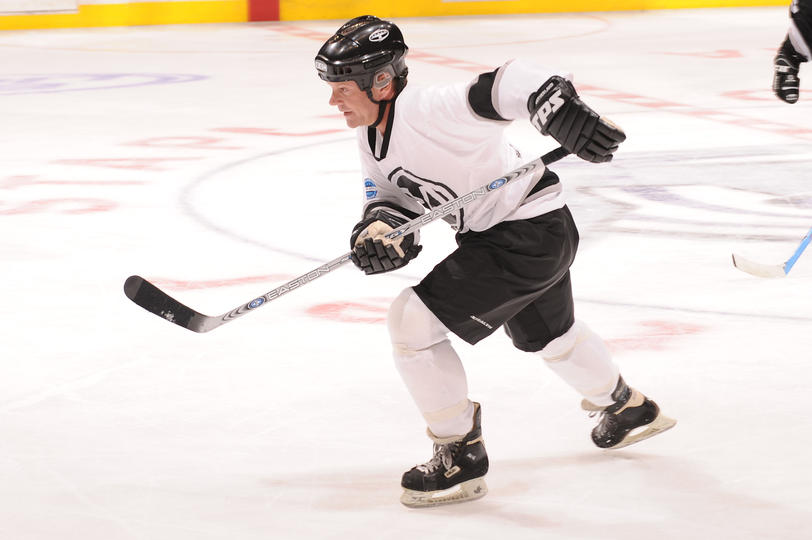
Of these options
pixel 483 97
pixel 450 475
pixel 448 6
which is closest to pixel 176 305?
pixel 450 475

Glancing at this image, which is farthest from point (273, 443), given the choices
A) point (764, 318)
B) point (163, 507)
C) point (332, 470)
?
point (764, 318)

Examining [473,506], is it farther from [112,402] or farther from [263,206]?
[263,206]

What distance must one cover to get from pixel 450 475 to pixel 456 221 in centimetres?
49

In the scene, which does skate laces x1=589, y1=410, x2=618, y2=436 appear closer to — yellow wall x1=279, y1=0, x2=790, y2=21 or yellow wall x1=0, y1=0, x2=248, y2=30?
yellow wall x1=279, y1=0, x2=790, y2=21

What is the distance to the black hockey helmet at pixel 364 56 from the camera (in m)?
2.28

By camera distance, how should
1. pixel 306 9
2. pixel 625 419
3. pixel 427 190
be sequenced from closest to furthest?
pixel 427 190
pixel 625 419
pixel 306 9

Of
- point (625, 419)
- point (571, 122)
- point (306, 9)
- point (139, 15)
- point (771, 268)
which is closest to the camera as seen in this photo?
point (571, 122)

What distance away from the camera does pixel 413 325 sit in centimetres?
224

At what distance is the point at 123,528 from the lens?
217 centimetres

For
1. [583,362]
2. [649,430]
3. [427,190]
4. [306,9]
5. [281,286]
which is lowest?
[306,9]

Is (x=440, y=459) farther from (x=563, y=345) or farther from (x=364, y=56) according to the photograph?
(x=364, y=56)

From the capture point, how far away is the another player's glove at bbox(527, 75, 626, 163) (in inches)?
84.0

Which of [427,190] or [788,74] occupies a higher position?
A: [427,190]

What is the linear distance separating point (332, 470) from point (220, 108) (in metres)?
5.27
